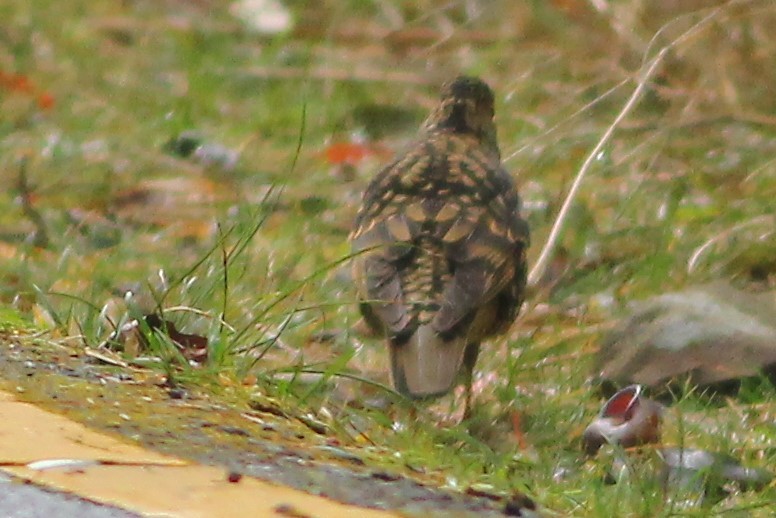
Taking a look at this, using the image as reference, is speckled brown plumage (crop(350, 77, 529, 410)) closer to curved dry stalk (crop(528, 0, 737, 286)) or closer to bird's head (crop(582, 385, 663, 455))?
curved dry stalk (crop(528, 0, 737, 286))

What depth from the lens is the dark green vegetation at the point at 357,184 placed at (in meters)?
4.11

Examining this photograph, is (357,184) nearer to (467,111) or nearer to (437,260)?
(467,111)

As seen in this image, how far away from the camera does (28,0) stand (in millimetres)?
10086

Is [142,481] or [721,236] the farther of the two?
[721,236]

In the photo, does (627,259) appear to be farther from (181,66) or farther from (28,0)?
(28,0)

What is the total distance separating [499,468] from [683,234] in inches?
112

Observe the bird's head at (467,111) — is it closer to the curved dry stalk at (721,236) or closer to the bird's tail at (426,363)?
the curved dry stalk at (721,236)

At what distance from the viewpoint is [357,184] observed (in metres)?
7.20

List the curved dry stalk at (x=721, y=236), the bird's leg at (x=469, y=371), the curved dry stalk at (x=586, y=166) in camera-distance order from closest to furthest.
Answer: the bird's leg at (x=469, y=371)
the curved dry stalk at (x=586, y=166)
the curved dry stalk at (x=721, y=236)

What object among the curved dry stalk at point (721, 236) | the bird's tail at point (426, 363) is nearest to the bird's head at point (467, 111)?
the curved dry stalk at point (721, 236)

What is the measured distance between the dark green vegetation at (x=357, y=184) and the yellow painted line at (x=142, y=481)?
56cm

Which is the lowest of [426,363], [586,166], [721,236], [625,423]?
[625,423]

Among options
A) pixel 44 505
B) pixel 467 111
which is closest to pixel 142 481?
pixel 44 505

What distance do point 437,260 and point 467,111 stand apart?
1.15 m
